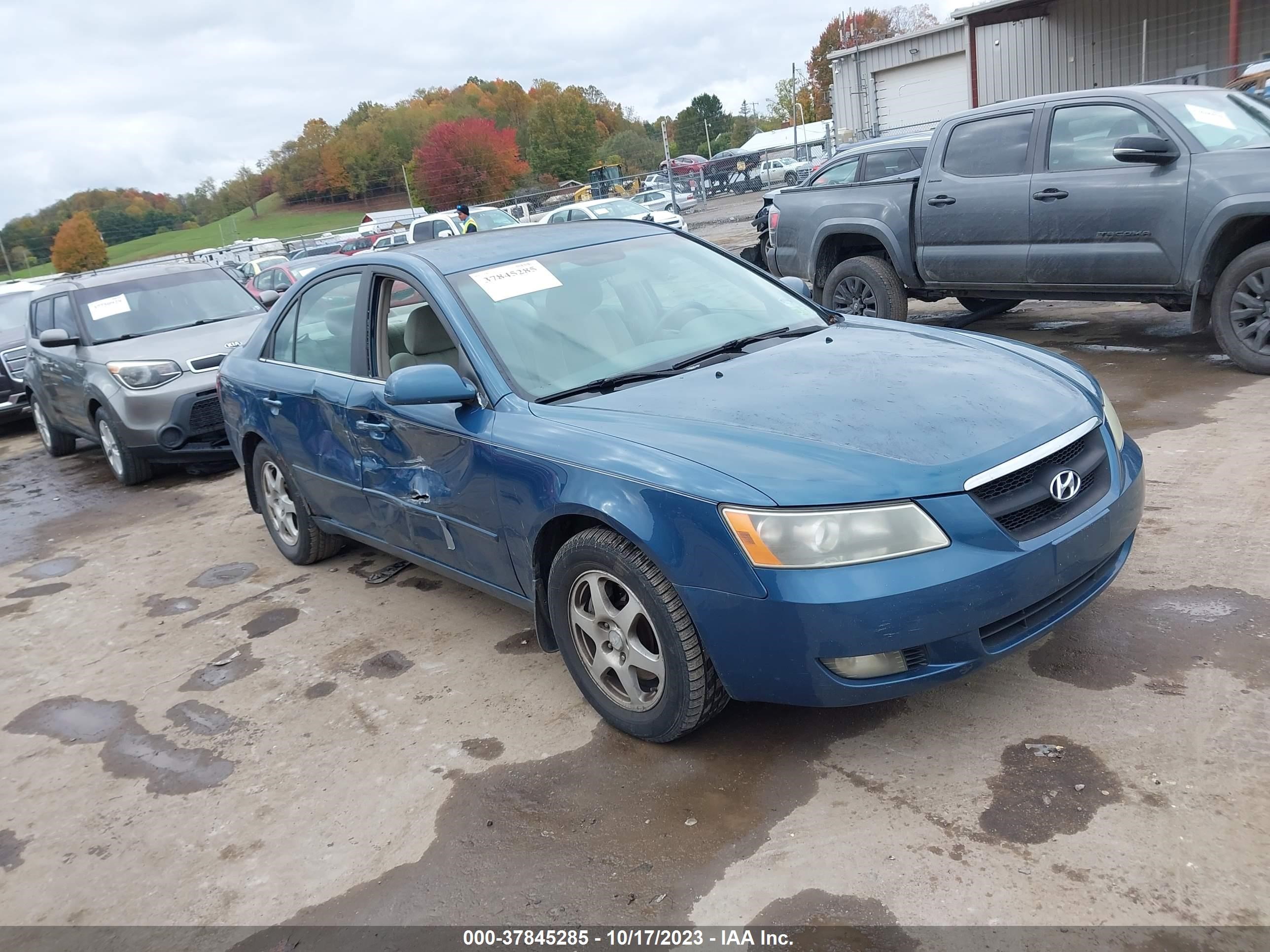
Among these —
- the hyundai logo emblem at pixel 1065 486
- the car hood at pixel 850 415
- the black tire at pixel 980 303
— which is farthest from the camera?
the black tire at pixel 980 303

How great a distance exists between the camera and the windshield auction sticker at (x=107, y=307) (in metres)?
8.74

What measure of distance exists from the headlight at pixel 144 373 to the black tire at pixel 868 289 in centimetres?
525

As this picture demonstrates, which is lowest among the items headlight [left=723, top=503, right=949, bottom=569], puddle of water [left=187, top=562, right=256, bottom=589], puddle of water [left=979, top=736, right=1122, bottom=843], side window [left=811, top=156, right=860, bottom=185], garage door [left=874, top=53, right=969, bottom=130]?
puddle of water [left=187, top=562, right=256, bottom=589]

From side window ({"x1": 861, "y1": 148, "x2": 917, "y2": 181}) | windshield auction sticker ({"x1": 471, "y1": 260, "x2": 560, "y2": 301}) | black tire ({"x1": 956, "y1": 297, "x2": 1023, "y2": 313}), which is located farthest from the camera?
side window ({"x1": 861, "y1": 148, "x2": 917, "y2": 181})

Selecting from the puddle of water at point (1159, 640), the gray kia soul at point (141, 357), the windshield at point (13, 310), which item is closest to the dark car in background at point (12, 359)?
the windshield at point (13, 310)

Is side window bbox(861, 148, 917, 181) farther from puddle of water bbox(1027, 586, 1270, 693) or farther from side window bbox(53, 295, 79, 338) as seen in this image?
side window bbox(53, 295, 79, 338)

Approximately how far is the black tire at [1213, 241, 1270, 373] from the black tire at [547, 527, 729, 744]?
497 centimetres

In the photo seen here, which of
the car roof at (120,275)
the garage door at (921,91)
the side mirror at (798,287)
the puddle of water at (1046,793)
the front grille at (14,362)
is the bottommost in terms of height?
the puddle of water at (1046,793)

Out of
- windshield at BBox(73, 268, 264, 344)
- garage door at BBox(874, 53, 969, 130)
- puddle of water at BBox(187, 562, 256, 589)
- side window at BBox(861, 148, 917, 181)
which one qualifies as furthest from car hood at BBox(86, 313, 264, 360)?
garage door at BBox(874, 53, 969, 130)

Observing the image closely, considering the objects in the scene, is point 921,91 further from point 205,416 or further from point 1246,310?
point 205,416

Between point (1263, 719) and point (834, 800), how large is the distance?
1.28 metres

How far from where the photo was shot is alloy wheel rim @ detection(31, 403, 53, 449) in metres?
10.3

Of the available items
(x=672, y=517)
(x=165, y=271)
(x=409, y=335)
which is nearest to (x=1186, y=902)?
(x=672, y=517)

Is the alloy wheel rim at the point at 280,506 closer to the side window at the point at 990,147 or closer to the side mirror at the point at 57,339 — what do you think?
the side mirror at the point at 57,339
